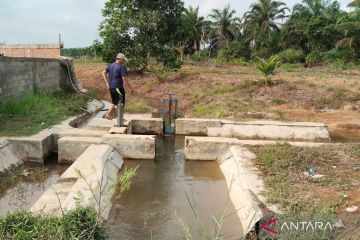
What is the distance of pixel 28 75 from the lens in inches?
469

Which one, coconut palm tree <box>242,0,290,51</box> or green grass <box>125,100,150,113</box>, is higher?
coconut palm tree <box>242,0,290,51</box>

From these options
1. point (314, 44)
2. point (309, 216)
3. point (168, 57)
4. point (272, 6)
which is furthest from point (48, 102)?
point (272, 6)

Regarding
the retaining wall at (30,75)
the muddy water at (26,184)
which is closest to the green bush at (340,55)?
the retaining wall at (30,75)

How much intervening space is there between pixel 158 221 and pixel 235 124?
224 inches

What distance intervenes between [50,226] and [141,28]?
17.9 meters

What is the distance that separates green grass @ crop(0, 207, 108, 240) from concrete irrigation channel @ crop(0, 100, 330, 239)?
0.19m

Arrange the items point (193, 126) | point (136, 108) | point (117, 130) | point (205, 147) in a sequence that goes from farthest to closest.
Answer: point (136, 108) → point (193, 126) → point (117, 130) → point (205, 147)

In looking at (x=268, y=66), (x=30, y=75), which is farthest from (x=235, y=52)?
(x=30, y=75)

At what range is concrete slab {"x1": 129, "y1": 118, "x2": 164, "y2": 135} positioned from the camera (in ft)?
35.5

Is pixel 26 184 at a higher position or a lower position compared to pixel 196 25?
lower

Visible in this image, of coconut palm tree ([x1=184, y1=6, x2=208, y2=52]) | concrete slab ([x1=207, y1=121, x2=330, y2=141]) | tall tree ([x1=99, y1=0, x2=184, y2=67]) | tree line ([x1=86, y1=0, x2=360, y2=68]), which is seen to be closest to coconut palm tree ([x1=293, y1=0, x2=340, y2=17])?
tree line ([x1=86, y1=0, x2=360, y2=68])

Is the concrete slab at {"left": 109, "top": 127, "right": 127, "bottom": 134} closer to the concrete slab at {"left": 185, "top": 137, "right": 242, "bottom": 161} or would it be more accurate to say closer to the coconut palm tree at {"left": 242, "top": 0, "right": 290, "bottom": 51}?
the concrete slab at {"left": 185, "top": 137, "right": 242, "bottom": 161}

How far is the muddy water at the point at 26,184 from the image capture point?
573cm

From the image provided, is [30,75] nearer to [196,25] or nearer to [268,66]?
[268,66]
